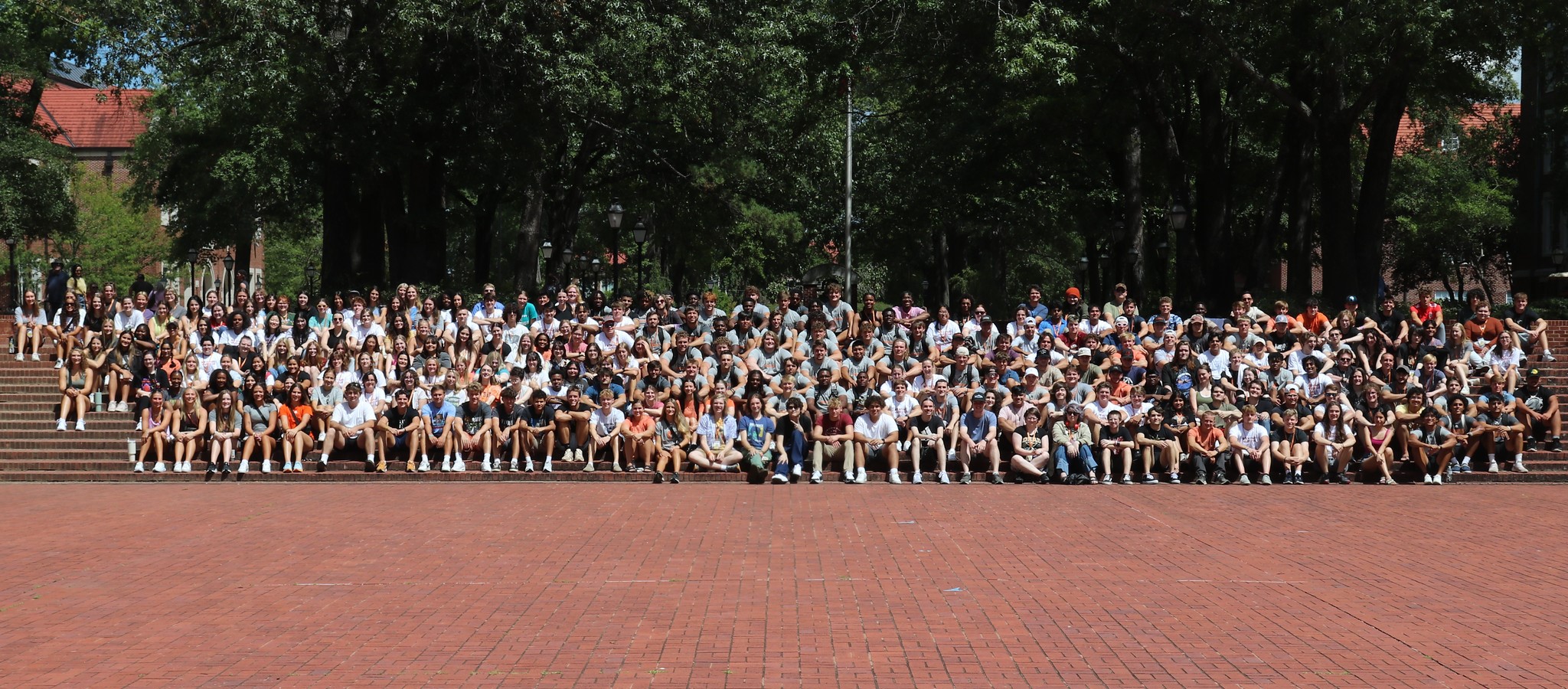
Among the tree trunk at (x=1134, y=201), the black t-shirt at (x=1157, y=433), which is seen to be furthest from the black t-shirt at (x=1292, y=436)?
the tree trunk at (x=1134, y=201)

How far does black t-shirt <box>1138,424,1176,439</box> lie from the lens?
16.4 metres

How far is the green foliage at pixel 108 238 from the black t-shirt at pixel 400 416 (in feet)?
154

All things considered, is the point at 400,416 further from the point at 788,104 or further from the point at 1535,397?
the point at 788,104

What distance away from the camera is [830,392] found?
56.4 feet

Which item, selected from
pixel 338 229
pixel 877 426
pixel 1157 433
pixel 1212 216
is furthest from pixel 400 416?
pixel 1212 216

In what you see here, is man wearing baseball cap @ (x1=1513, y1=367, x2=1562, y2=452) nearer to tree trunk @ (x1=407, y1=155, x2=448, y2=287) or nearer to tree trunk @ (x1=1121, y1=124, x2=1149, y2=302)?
tree trunk @ (x1=1121, y1=124, x2=1149, y2=302)

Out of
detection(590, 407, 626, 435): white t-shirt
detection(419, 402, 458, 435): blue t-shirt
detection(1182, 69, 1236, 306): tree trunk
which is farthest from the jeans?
detection(1182, 69, 1236, 306): tree trunk

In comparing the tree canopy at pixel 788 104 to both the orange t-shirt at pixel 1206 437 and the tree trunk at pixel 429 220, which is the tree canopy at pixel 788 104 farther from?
the orange t-shirt at pixel 1206 437

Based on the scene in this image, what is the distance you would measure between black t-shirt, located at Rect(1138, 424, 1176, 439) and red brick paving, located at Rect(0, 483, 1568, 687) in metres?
2.41

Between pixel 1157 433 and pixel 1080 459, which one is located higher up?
pixel 1157 433

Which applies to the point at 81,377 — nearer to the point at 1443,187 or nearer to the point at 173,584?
the point at 173,584

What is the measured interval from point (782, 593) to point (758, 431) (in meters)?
7.79

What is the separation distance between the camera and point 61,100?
79125 millimetres

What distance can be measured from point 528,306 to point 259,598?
12.0 m
